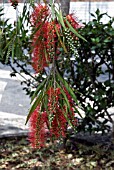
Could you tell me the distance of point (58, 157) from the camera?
3459mm

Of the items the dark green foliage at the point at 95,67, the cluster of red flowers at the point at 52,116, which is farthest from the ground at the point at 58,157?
the cluster of red flowers at the point at 52,116

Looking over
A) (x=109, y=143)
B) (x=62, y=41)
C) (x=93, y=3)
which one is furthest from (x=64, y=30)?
(x=93, y=3)

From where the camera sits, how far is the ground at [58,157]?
10.8 ft

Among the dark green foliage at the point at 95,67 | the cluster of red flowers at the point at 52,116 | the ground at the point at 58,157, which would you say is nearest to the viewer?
the cluster of red flowers at the point at 52,116

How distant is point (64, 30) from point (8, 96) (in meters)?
4.70

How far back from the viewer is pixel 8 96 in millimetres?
5809

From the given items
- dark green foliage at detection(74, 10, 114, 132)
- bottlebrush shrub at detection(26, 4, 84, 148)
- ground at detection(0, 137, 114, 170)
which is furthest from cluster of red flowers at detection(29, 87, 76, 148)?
ground at detection(0, 137, 114, 170)

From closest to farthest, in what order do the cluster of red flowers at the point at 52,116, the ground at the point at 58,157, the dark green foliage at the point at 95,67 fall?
the cluster of red flowers at the point at 52,116, the dark green foliage at the point at 95,67, the ground at the point at 58,157

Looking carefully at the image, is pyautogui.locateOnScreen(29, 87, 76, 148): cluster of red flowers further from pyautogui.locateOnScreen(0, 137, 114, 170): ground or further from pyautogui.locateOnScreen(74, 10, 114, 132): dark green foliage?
pyautogui.locateOnScreen(0, 137, 114, 170): ground

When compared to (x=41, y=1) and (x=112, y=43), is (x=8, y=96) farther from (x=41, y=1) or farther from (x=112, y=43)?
(x=41, y=1)

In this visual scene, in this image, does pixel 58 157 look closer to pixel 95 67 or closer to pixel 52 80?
pixel 95 67

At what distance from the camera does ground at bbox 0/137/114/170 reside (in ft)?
10.8

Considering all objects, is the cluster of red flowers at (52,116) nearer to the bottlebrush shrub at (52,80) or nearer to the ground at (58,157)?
the bottlebrush shrub at (52,80)

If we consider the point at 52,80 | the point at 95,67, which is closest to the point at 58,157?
the point at 95,67
